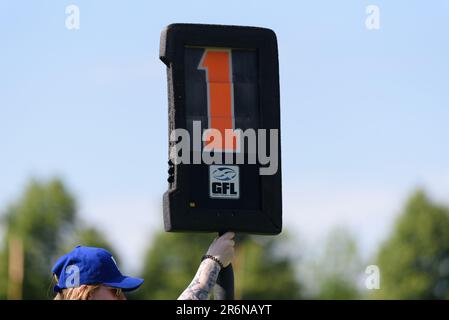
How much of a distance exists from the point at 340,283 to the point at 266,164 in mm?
88714

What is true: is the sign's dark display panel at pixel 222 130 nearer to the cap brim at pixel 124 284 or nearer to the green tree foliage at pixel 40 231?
the cap brim at pixel 124 284

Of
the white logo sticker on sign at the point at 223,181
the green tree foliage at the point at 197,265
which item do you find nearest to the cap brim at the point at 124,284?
the white logo sticker on sign at the point at 223,181

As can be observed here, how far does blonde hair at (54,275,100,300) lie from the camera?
7.23 meters

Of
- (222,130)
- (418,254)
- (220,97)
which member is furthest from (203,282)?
(418,254)

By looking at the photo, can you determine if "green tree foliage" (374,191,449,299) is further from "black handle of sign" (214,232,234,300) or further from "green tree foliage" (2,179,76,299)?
"black handle of sign" (214,232,234,300)

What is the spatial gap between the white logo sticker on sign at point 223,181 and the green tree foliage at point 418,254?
72.2 metres

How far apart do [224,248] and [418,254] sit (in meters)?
74.3

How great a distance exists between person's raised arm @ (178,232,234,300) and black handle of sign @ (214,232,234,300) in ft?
0.14

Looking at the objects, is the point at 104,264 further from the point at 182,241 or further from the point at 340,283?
the point at 340,283

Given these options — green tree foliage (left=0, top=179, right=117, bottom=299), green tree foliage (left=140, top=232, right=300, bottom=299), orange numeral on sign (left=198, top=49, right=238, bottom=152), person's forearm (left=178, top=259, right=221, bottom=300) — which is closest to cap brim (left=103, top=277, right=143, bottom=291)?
person's forearm (left=178, top=259, right=221, bottom=300)

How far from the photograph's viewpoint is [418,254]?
3179 inches

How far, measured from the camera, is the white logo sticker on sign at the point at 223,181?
23.8ft

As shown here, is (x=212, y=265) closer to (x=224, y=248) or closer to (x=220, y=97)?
(x=224, y=248)
